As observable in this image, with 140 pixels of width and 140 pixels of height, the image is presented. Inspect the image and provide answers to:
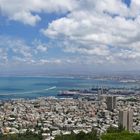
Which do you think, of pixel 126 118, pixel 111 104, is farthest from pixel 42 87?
pixel 126 118

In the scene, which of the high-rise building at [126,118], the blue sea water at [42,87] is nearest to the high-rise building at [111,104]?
the high-rise building at [126,118]

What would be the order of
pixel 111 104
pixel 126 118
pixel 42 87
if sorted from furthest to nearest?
1. pixel 42 87
2. pixel 111 104
3. pixel 126 118

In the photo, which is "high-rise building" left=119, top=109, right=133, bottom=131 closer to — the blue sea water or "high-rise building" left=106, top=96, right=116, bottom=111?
"high-rise building" left=106, top=96, right=116, bottom=111

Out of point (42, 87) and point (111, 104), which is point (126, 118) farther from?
point (42, 87)

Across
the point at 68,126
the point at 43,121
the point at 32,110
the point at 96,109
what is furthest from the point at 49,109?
the point at 68,126

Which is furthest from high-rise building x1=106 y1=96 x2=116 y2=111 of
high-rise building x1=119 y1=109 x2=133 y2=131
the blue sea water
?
the blue sea water

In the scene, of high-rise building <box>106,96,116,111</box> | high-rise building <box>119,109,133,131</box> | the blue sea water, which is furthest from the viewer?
the blue sea water

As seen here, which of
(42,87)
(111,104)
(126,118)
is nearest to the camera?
(126,118)

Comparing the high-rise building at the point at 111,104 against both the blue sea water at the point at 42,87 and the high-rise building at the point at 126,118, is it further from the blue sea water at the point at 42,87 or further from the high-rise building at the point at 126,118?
the blue sea water at the point at 42,87

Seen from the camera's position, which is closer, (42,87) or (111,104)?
(111,104)

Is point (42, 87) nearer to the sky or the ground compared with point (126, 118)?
nearer to the sky

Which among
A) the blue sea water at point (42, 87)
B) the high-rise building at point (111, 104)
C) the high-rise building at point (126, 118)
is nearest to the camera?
the high-rise building at point (126, 118)

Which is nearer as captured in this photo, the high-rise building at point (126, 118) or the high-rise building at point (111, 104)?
the high-rise building at point (126, 118)
